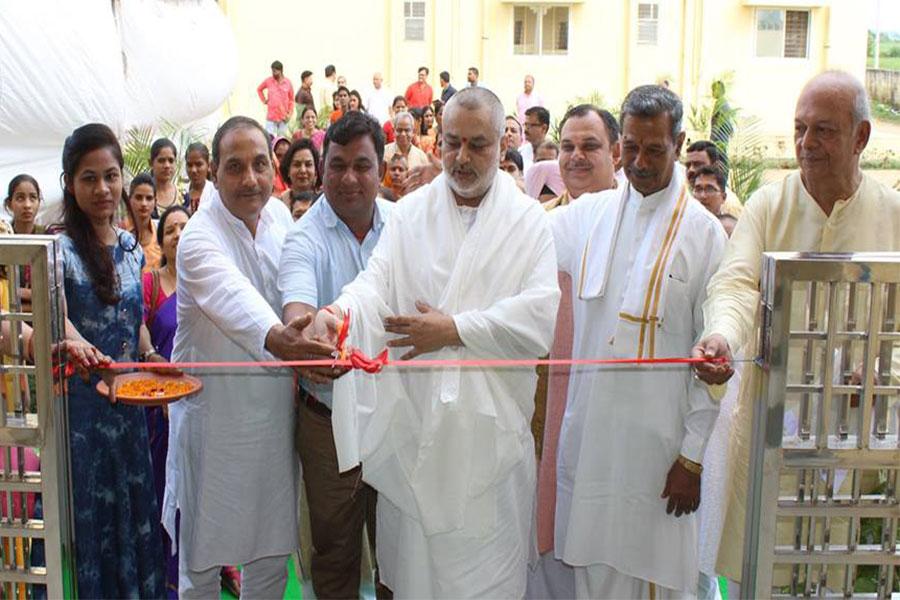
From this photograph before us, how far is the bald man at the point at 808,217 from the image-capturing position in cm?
310

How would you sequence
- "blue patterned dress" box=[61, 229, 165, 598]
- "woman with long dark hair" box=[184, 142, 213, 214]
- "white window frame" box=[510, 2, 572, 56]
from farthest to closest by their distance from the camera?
1. "white window frame" box=[510, 2, 572, 56]
2. "woman with long dark hair" box=[184, 142, 213, 214]
3. "blue patterned dress" box=[61, 229, 165, 598]

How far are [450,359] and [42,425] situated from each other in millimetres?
1201

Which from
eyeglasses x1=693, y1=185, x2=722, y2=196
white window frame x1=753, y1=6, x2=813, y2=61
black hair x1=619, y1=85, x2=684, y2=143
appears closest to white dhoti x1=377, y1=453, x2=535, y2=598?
black hair x1=619, y1=85, x2=684, y2=143

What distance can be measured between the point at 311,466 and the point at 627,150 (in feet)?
5.06

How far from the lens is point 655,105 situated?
134 inches

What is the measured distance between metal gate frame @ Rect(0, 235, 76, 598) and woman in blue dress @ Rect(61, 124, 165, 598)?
24.5 inches

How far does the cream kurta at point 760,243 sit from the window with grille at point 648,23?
69.0 ft

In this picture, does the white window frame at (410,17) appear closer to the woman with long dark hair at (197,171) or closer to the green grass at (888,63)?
the green grass at (888,63)

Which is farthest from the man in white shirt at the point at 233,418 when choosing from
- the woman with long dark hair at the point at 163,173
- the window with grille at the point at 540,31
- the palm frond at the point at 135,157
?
the window with grille at the point at 540,31

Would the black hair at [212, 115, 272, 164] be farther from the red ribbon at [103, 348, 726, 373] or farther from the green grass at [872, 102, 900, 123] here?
the green grass at [872, 102, 900, 123]

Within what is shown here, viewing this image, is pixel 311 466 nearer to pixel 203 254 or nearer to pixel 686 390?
pixel 203 254

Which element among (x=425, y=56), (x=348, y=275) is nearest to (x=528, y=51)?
(x=425, y=56)

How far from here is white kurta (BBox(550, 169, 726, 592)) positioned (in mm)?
3406

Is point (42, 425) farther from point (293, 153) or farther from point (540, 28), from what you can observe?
point (540, 28)
